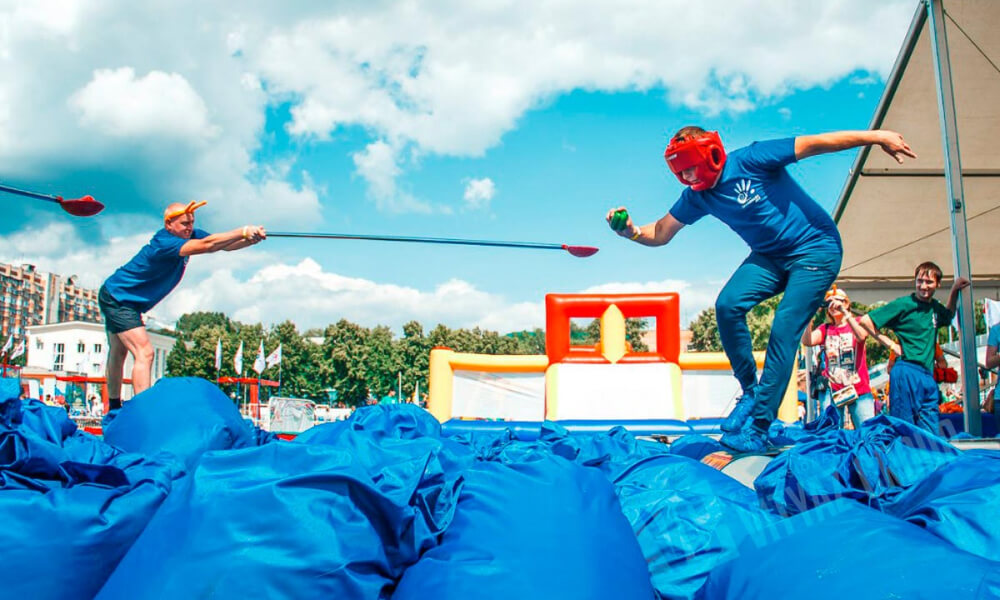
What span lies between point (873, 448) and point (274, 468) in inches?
61.7

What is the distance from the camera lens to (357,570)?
145cm

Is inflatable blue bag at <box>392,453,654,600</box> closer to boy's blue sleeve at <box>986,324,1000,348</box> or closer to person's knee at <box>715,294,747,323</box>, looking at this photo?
person's knee at <box>715,294,747,323</box>

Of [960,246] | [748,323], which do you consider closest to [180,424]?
[960,246]

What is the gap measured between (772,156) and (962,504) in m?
1.96

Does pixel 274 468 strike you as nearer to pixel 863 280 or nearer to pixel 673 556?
pixel 673 556

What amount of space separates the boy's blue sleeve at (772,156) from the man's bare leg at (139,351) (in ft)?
11.4

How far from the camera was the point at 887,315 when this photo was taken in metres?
4.71

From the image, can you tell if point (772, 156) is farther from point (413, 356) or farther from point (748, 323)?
point (413, 356)

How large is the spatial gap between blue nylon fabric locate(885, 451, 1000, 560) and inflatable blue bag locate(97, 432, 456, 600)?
1.10 metres

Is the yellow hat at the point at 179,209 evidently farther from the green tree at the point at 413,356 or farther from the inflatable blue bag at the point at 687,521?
the green tree at the point at 413,356

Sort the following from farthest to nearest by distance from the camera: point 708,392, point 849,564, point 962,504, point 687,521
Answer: point 708,392
point 687,521
point 962,504
point 849,564

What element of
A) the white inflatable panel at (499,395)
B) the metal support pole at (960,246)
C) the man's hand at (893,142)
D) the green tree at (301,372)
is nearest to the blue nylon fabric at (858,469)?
the man's hand at (893,142)

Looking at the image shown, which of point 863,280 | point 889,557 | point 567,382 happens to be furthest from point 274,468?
point 863,280

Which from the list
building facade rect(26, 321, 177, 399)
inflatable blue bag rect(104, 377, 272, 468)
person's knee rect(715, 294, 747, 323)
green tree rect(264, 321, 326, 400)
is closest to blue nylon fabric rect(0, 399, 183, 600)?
inflatable blue bag rect(104, 377, 272, 468)
